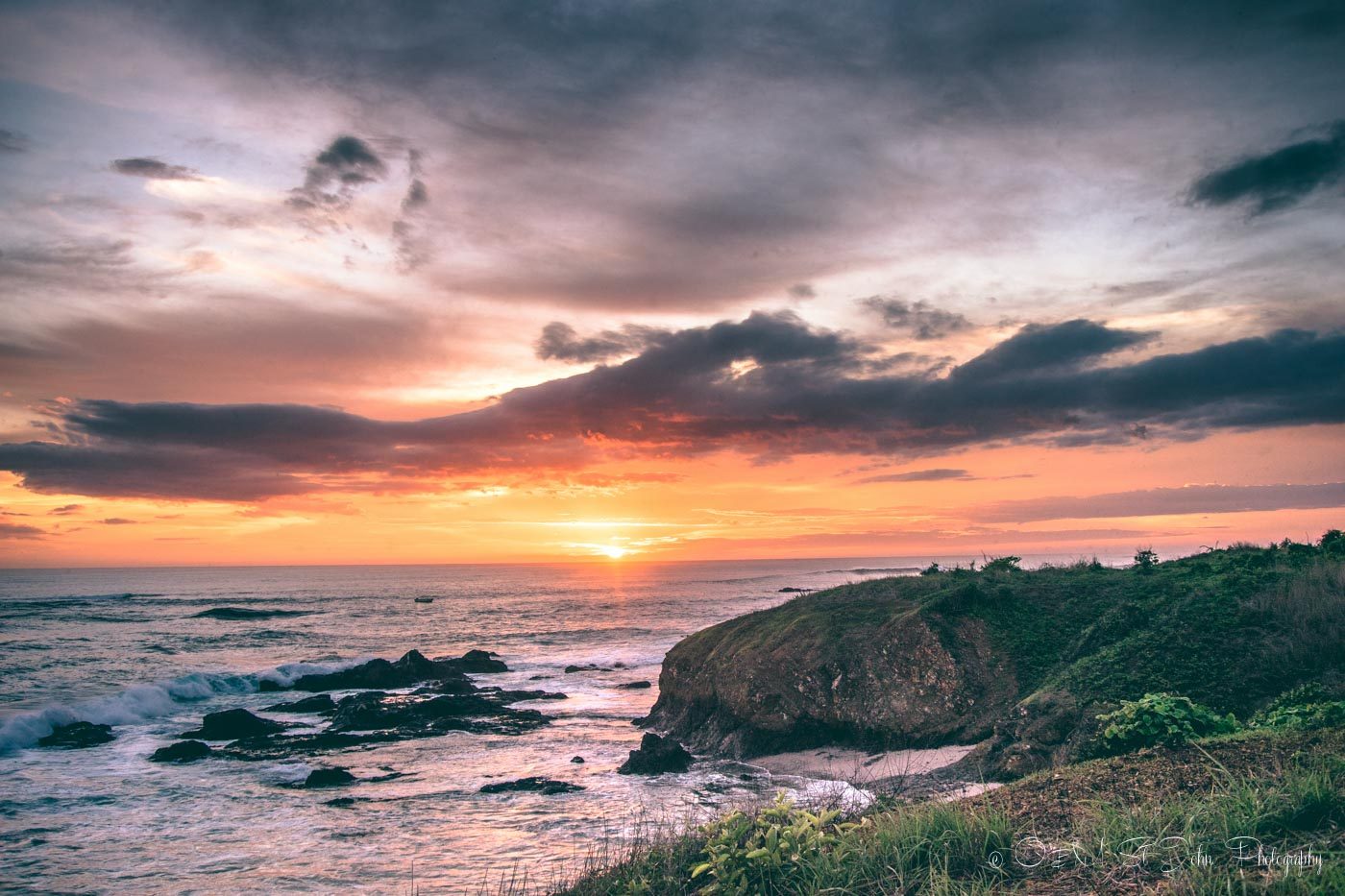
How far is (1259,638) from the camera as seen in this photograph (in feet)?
43.0

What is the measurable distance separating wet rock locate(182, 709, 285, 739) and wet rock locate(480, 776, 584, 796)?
41.7ft

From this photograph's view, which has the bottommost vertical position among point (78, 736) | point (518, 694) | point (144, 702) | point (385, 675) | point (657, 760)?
point (518, 694)

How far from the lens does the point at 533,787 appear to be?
1866cm

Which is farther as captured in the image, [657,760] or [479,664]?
[479,664]

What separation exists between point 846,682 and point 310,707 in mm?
25113

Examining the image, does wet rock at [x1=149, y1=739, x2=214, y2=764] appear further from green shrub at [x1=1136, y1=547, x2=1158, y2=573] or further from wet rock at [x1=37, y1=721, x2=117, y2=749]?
green shrub at [x1=1136, y1=547, x2=1158, y2=573]

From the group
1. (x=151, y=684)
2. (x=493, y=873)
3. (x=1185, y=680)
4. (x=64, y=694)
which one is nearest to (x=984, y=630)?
(x=1185, y=680)

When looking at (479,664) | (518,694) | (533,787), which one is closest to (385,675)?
(479,664)

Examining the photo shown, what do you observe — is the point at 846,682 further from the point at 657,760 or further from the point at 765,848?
the point at 765,848

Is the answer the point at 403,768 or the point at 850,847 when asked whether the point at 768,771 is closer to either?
the point at 403,768

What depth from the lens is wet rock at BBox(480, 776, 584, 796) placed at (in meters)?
18.3

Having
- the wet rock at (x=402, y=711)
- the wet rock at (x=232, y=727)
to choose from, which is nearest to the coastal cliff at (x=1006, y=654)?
the wet rock at (x=402, y=711)

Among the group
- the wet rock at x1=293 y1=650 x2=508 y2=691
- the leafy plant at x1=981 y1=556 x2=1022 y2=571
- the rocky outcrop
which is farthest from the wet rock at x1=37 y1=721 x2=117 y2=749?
the leafy plant at x1=981 y1=556 x2=1022 y2=571

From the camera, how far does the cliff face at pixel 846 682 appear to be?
17.3 metres
